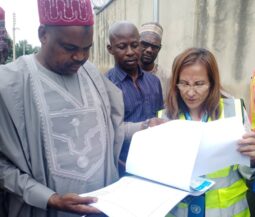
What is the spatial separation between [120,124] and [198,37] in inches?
159

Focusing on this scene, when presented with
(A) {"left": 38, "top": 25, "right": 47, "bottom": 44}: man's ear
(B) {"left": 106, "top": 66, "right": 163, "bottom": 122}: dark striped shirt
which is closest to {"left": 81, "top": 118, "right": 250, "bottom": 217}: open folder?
(A) {"left": 38, "top": 25, "right": 47, "bottom": 44}: man's ear

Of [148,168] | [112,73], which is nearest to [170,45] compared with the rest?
[112,73]

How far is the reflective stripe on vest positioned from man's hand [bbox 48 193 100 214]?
50 cm

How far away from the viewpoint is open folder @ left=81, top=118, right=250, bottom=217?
1174 millimetres

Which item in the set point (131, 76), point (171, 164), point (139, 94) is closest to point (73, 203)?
point (171, 164)

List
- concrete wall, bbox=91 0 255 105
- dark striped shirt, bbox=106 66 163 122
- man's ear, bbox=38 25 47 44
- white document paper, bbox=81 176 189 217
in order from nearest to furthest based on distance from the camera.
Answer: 1. white document paper, bbox=81 176 189 217
2. man's ear, bbox=38 25 47 44
3. dark striped shirt, bbox=106 66 163 122
4. concrete wall, bbox=91 0 255 105

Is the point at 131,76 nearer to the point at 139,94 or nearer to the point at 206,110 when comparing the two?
the point at 139,94

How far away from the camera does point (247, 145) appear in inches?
52.1

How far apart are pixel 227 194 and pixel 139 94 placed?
1.01 meters

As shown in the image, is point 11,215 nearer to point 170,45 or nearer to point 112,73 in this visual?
point 112,73

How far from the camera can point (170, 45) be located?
6453 millimetres

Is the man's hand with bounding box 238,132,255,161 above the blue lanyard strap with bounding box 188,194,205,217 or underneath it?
above

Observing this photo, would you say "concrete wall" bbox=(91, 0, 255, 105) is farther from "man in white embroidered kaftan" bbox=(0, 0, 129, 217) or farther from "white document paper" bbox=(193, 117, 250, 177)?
"man in white embroidered kaftan" bbox=(0, 0, 129, 217)

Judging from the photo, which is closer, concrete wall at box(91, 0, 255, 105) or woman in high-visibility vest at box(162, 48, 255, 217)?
woman in high-visibility vest at box(162, 48, 255, 217)
